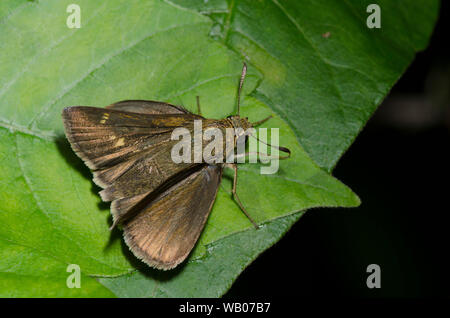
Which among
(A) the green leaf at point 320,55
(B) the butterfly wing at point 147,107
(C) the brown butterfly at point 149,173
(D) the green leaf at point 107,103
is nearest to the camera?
(D) the green leaf at point 107,103

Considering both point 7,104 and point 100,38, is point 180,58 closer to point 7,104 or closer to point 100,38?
point 100,38

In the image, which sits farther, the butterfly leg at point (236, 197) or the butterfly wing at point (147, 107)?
the butterfly wing at point (147, 107)

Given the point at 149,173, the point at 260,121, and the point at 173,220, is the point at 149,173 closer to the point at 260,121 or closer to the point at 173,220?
the point at 173,220

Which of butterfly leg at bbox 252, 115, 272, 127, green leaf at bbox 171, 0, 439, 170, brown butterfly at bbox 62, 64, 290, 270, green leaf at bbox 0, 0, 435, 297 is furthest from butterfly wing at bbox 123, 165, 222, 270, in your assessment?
green leaf at bbox 171, 0, 439, 170

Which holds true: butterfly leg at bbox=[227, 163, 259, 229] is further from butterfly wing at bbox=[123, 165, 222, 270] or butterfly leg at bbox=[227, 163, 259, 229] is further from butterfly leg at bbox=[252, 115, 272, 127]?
butterfly leg at bbox=[252, 115, 272, 127]

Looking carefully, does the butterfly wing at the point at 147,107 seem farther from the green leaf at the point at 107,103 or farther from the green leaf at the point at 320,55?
the green leaf at the point at 320,55

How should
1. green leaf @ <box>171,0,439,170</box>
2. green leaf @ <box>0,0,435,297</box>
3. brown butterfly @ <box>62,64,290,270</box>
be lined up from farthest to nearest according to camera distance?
green leaf @ <box>171,0,439,170</box>
brown butterfly @ <box>62,64,290,270</box>
green leaf @ <box>0,0,435,297</box>

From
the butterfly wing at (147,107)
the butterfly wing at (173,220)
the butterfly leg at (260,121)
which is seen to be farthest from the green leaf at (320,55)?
the butterfly wing at (173,220)

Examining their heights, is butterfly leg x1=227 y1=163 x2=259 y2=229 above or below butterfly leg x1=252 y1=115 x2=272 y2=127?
below
